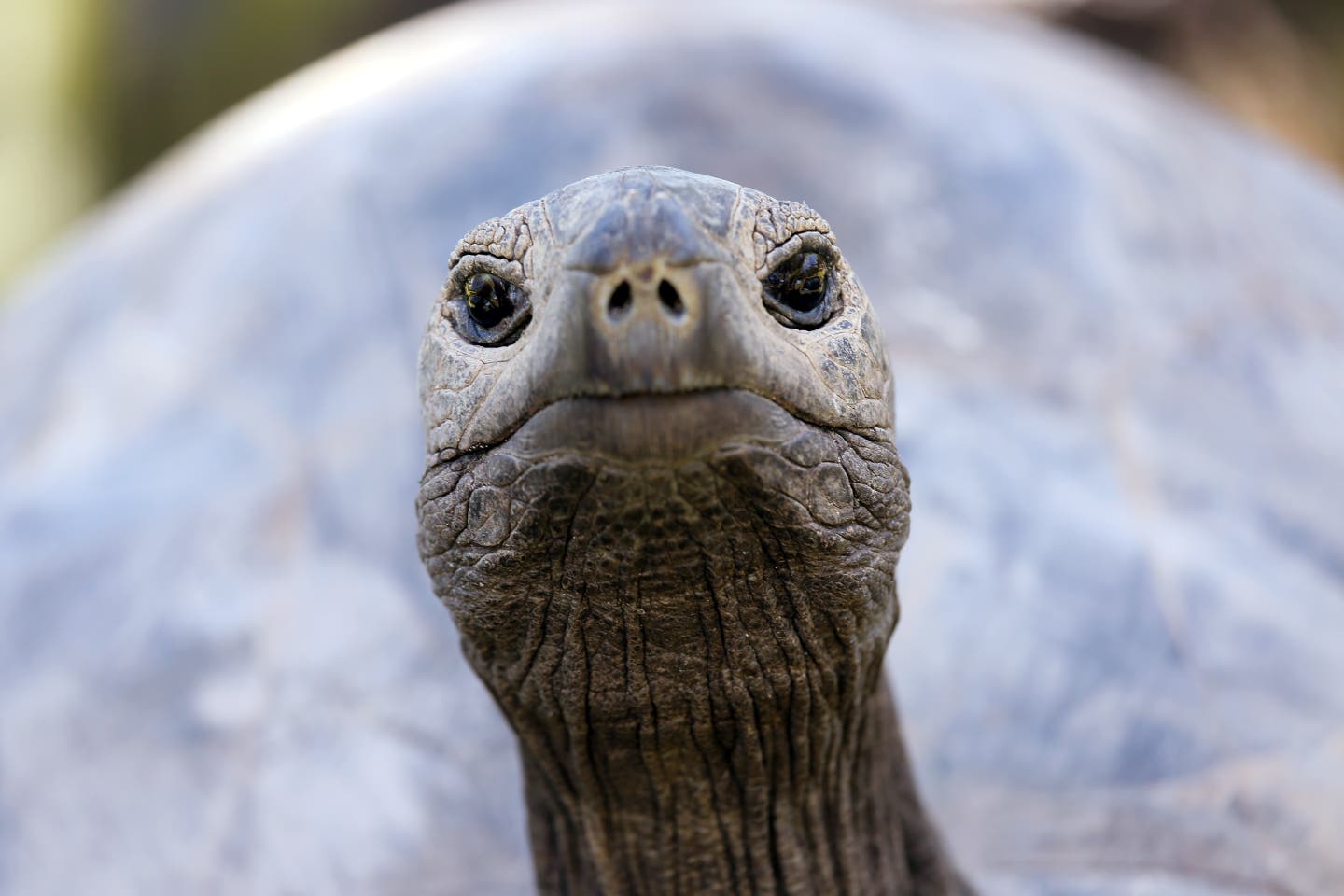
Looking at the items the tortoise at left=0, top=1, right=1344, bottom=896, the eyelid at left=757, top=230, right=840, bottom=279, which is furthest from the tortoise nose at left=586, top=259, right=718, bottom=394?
the tortoise at left=0, top=1, right=1344, bottom=896

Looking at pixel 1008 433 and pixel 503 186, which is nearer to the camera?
pixel 1008 433

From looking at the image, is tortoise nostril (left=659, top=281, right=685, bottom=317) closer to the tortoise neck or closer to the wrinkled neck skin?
the wrinkled neck skin

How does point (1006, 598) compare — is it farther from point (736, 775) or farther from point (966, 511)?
point (736, 775)

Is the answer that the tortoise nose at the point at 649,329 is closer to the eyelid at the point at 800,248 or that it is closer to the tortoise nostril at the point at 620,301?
the tortoise nostril at the point at 620,301

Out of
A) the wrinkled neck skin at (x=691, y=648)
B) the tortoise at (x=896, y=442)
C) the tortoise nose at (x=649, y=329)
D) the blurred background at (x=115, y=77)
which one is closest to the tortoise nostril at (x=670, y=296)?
the tortoise nose at (x=649, y=329)

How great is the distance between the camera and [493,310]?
1.27m

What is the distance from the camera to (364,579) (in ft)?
7.46

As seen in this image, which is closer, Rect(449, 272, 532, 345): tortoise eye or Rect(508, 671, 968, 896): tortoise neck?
Rect(449, 272, 532, 345): tortoise eye

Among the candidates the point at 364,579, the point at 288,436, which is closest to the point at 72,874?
the point at 364,579

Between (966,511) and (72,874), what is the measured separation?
1.57m

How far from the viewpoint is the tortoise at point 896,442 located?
6.75 ft

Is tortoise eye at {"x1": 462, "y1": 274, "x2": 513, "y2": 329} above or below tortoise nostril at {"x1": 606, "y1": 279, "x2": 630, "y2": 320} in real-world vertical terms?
above

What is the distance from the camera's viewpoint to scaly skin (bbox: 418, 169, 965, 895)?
109 centimetres

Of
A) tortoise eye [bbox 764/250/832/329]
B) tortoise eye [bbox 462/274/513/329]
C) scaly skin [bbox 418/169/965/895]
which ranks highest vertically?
tortoise eye [bbox 462/274/513/329]
